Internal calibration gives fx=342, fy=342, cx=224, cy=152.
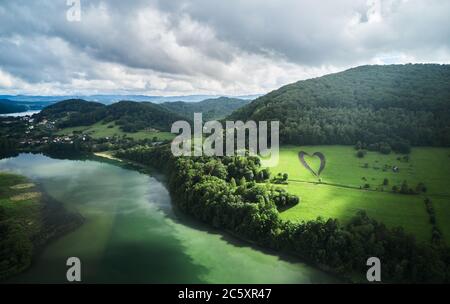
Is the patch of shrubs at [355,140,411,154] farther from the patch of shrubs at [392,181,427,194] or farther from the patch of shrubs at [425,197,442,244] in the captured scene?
the patch of shrubs at [425,197,442,244]

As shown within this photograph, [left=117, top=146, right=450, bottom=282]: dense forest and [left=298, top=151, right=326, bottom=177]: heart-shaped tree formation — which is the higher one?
[left=298, top=151, right=326, bottom=177]: heart-shaped tree formation

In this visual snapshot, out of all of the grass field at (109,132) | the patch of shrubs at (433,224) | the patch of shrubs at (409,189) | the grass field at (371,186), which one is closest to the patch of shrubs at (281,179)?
the grass field at (371,186)

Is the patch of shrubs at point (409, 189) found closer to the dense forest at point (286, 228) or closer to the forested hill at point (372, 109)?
the dense forest at point (286, 228)

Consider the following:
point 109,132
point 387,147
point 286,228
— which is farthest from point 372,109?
point 109,132

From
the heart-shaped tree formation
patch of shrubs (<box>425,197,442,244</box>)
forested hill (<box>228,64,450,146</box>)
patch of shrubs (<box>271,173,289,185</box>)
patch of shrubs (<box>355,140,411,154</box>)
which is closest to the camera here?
patch of shrubs (<box>425,197,442,244</box>)

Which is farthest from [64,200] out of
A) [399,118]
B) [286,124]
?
[399,118]

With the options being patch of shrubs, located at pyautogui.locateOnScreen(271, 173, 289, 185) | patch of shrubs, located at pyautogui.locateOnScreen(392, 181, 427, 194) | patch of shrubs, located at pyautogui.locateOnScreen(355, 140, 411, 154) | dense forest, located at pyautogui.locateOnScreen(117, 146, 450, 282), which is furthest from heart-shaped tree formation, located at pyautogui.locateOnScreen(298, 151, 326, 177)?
patch of shrubs, located at pyautogui.locateOnScreen(392, 181, 427, 194)

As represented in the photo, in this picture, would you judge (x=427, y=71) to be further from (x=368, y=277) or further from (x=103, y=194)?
(x=103, y=194)
